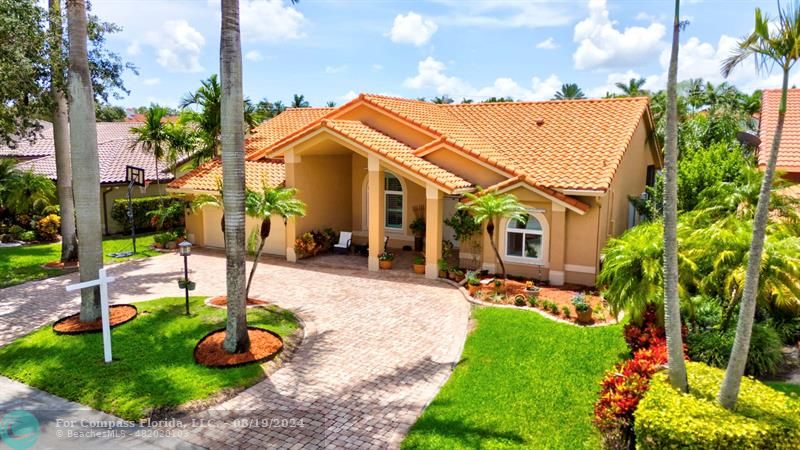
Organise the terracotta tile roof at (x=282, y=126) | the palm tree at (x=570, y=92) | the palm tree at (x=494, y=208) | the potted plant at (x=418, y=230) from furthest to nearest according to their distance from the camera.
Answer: the palm tree at (x=570, y=92)
the terracotta tile roof at (x=282, y=126)
the potted plant at (x=418, y=230)
the palm tree at (x=494, y=208)

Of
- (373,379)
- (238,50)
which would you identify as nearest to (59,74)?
(238,50)

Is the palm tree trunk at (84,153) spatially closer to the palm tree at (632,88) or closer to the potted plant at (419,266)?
the potted plant at (419,266)

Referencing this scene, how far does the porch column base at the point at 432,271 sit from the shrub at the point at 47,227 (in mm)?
18744

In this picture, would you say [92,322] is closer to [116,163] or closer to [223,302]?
[223,302]

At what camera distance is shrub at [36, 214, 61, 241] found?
1037 inches

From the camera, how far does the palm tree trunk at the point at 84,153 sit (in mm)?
13367

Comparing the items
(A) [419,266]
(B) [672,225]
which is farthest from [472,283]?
(B) [672,225]

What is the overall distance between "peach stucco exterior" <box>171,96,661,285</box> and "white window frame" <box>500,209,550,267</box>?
1.3 inches

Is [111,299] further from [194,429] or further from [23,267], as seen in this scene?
[194,429]

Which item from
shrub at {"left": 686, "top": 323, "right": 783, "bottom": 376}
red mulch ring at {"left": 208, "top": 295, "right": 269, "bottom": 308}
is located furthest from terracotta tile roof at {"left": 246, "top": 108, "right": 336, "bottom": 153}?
shrub at {"left": 686, "top": 323, "right": 783, "bottom": 376}

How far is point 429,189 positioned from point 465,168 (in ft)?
7.14

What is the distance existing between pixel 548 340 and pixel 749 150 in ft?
51.6

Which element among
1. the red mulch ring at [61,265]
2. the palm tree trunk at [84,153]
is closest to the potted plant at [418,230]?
the palm tree trunk at [84,153]

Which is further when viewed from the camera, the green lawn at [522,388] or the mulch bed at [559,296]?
the mulch bed at [559,296]
